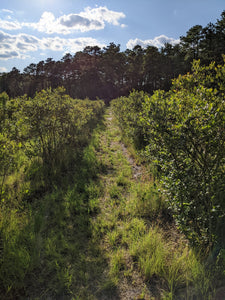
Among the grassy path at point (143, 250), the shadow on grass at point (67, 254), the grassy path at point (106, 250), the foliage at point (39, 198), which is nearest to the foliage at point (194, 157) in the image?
the grassy path at point (143, 250)

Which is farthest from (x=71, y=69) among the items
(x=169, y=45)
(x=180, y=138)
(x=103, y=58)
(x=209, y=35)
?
(x=180, y=138)

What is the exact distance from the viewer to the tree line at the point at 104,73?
113 ft

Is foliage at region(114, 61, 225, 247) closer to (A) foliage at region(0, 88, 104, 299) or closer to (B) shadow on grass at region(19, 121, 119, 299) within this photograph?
(B) shadow on grass at region(19, 121, 119, 299)

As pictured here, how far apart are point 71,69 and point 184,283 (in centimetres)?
5030

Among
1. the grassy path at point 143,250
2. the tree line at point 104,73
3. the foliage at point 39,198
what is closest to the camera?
the grassy path at point 143,250

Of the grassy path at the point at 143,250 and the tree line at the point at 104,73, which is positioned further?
the tree line at the point at 104,73

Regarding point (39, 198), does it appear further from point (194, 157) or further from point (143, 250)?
point (194, 157)

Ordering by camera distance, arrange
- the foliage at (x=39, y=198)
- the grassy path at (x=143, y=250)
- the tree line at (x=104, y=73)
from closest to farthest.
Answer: the grassy path at (x=143, y=250) → the foliage at (x=39, y=198) → the tree line at (x=104, y=73)

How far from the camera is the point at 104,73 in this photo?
155 feet

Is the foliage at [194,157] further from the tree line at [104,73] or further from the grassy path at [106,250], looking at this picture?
the tree line at [104,73]

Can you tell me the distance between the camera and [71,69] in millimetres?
45781

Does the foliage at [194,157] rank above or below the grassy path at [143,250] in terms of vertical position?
above

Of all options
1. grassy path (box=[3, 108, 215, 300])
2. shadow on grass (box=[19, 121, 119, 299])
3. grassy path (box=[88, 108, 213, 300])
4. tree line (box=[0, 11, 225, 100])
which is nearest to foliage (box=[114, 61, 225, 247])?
grassy path (box=[88, 108, 213, 300])

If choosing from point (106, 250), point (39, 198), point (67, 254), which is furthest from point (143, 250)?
point (39, 198)
